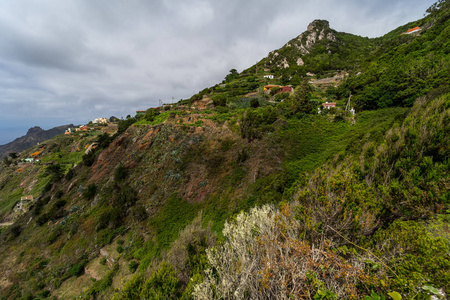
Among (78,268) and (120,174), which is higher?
(120,174)

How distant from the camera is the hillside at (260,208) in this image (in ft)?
12.3

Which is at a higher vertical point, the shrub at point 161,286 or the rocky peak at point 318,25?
the rocky peak at point 318,25

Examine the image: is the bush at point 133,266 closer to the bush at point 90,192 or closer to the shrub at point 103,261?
the shrub at point 103,261

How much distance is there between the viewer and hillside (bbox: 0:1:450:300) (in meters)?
3.76

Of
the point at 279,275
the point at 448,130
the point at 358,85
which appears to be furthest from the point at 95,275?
the point at 358,85

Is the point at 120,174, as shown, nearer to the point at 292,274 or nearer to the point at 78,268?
the point at 78,268

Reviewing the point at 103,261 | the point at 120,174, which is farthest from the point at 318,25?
the point at 103,261

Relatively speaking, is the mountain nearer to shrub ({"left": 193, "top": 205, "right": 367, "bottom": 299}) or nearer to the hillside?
the hillside

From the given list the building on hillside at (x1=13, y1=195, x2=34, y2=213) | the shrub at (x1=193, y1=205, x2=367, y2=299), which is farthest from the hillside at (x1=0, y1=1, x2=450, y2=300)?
the building on hillside at (x1=13, y1=195, x2=34, y2=213)

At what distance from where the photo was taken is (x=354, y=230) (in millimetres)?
4570

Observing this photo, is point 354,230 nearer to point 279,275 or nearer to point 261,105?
point 279,275

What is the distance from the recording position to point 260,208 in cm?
1043

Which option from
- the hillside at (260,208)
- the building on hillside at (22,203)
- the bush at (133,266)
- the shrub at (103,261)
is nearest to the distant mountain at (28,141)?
the building on hillside at (22,203)

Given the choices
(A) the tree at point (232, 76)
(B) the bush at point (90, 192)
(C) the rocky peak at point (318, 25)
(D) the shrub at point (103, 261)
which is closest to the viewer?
(D) the shrub at point (103, 261)
